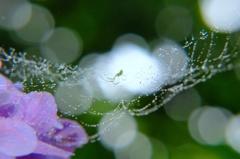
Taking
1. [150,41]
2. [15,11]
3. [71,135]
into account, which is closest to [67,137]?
[71,135]

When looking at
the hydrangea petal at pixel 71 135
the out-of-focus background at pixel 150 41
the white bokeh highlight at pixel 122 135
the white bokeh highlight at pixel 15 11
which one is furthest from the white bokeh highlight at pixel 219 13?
the hydrangea petal at pixel 71 135

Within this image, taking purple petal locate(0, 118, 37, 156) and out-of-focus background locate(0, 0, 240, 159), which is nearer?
purple petal locate(0, 118, 37, 156)

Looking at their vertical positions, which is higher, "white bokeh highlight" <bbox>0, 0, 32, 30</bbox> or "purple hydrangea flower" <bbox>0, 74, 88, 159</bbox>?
"purple hydrangea flower" <bbox>0, 74, 88, 159</bbox>

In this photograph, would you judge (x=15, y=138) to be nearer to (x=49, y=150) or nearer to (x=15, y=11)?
(x=49, y=150)

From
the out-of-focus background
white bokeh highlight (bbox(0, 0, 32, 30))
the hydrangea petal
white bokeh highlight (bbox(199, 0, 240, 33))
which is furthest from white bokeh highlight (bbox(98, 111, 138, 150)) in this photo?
the hydrangea petal

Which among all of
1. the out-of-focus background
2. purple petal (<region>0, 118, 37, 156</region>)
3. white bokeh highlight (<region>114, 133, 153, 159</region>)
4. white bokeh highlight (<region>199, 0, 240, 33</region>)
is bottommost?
white bokeh highlight (<region>114, 133, 153, 159</region>)

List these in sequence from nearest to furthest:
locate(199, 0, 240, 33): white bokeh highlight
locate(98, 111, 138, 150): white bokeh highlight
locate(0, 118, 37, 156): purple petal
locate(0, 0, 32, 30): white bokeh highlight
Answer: locate(0, 118, 37, 156): purple petal
locate(199, 0, 240, 33): white bokeh highlight
locate(98, 111, 138, 150): white bokeh highlight
locate(0, 0, 32, 30): white bokeh highlight

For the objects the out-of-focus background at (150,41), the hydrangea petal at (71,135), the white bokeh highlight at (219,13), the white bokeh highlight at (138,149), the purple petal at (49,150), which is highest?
the purple petal at (49,150)

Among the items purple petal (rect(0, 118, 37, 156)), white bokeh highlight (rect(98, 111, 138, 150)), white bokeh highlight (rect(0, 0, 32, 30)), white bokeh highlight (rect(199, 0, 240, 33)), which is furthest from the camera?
white bokeh highlight (rect(0, 0, 32, 30))

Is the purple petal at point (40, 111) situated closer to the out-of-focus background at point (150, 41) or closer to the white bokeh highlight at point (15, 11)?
the out-of-focus background at point (150, 41)

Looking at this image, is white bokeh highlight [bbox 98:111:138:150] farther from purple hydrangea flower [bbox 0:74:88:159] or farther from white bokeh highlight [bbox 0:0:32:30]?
purple hydrangea flower [bbox 0:74:88:159]
